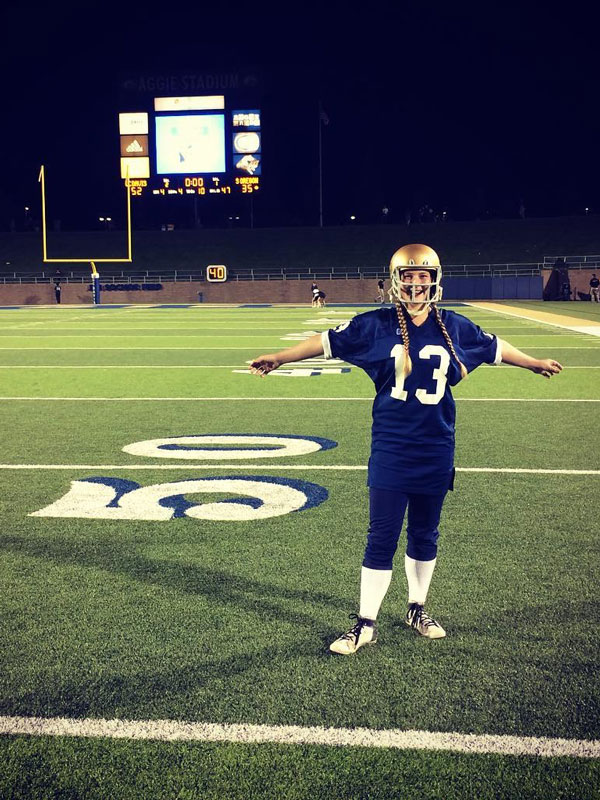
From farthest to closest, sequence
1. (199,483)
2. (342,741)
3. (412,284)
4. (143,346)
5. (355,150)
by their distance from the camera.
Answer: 1. (355,150)
2. (143,346)
3. (199,483)
4. (412,284)
5. (342,741)

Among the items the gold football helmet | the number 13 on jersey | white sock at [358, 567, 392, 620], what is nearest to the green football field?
white sock at [358, 567, 392, 620]

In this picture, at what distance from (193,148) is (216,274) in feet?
21.9

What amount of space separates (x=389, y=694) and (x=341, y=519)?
2.25 m

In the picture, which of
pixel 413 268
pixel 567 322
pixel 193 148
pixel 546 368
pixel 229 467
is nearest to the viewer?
pixel 413 268

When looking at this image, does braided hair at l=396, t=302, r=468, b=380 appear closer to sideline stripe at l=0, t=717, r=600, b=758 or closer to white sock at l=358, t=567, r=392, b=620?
white sock at l=358, t=567, r=392, b=620

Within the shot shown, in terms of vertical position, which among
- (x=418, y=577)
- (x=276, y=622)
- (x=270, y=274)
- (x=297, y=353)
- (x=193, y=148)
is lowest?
(x=276, y=622)

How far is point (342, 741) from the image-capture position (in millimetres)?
2865

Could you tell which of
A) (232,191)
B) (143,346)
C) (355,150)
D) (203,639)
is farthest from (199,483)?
(355,150)

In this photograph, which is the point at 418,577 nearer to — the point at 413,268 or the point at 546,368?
the point at 546,368

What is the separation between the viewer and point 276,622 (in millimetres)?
3873

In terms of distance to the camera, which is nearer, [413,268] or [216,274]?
[413,268]

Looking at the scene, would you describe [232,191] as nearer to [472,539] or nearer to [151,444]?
[151,444]

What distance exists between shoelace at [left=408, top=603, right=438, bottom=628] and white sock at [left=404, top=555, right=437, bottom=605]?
0.09ft

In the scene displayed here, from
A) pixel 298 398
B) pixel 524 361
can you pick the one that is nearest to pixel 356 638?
pixel 524 361
